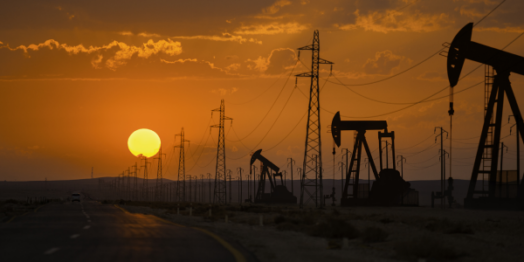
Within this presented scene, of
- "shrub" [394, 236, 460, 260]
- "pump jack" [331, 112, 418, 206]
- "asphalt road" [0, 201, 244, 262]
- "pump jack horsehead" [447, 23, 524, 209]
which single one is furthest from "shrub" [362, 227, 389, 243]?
"pump jack" [331, 112, 418, 206]

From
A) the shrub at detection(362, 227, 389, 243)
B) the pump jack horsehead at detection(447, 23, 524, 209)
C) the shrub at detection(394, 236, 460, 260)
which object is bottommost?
the shrub at detection(362, 227, 389, 243)

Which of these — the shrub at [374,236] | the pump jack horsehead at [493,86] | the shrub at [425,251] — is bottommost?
the shrub at [374,236]

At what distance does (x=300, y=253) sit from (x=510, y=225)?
23487mm

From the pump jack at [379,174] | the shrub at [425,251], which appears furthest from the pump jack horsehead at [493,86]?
the shrub at [425,251]

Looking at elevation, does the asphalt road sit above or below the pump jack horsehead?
below

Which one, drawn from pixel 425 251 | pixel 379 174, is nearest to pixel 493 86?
pixel 379 174

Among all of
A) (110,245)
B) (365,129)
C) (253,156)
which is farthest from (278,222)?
(253,156)

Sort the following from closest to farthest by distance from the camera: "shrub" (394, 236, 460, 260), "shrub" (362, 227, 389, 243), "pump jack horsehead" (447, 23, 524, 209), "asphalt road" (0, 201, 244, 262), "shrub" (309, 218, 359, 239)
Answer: "asphalt road" (0, 201, 244, 262) → "shrub" (394, 236, 460, 260) → "shrub" (362, 227, 389, 243) → "shrub" (309, 218, 359, 239) → "pump jack horsehead" (447, 23, 524, 209)

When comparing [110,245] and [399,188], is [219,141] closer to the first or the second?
[399,188]

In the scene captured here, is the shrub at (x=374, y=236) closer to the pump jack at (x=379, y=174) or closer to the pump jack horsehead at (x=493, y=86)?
the pump jack horsehead at (x=493, y=86)

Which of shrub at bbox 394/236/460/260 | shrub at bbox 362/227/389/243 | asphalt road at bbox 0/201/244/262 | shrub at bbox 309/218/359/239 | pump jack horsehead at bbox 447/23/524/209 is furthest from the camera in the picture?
pump jack horsehead at bbox 447/23/524/209

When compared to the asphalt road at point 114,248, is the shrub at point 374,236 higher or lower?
lower

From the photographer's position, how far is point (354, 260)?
1683 centimetres

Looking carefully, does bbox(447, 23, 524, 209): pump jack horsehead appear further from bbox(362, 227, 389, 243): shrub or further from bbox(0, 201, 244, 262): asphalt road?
bbox(0, 201, 244, 262): asphalt road
